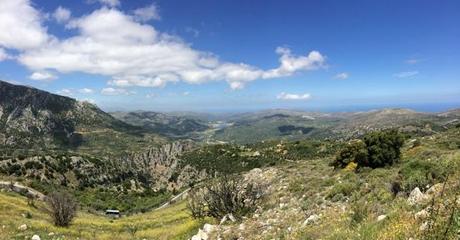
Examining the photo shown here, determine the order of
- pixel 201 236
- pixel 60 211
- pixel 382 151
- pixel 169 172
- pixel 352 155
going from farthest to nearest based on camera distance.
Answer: pixel 169 172 < pixel 352 155 < pixel 382 151 < pixel 60 211 < pixel 201 236

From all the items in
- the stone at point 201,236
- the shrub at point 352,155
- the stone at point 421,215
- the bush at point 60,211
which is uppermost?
the stone at point 421,215

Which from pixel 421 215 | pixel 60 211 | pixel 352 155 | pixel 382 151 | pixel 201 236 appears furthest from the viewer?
pixel 352 155

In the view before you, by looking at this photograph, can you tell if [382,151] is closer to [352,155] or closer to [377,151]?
[377,151]

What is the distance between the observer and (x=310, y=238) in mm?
11445

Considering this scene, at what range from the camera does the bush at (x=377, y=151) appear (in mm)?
31328

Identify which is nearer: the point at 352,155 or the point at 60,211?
the point at 60,211

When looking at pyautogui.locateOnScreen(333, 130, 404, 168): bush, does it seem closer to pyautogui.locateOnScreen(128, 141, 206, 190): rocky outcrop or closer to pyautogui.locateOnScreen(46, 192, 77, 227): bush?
pyautogui.locateOnScreen(46, 192, 77, 227): bush

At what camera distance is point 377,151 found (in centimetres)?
3162

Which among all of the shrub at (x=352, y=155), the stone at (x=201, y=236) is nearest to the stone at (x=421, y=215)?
the stone at (x=201, y=236)

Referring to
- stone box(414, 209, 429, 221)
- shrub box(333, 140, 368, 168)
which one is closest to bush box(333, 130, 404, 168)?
shrub box(333, 140, 368, 168)

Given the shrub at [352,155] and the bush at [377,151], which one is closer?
the bush at [377,151]

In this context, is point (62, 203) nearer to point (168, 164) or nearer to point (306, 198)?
point (306, 198)

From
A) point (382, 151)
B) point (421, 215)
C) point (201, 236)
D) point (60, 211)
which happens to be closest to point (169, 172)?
point (60, 211)

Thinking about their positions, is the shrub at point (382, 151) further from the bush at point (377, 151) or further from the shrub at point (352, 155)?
the shrub at point (352, 155)
